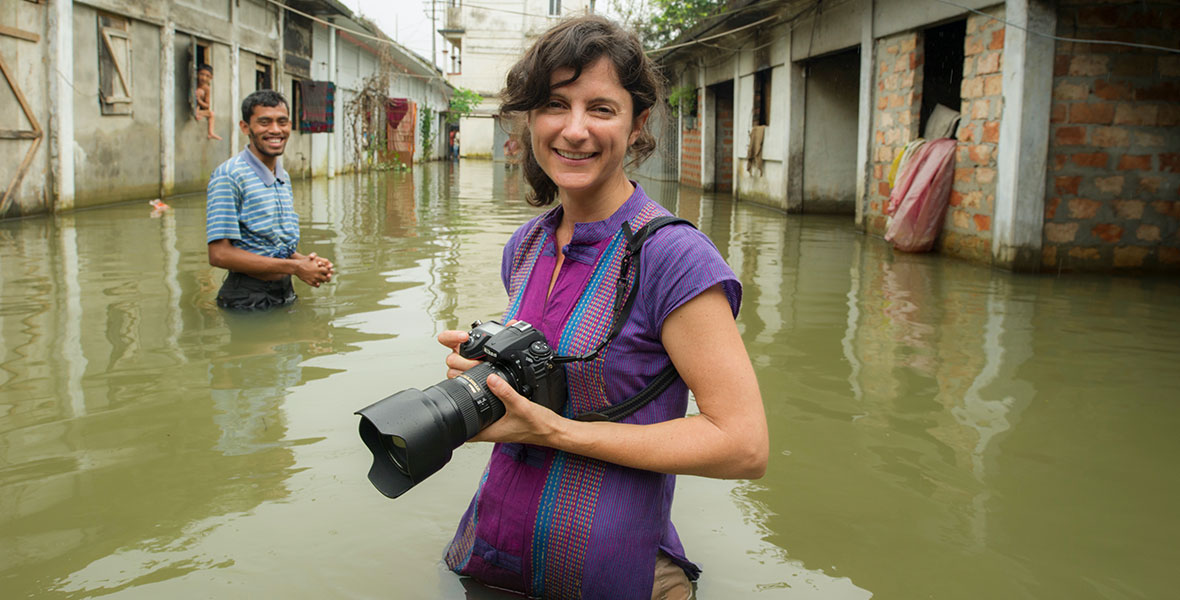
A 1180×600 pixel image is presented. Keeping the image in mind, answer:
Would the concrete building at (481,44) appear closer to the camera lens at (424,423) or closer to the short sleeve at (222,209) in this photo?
the short sleeve at (222,209)

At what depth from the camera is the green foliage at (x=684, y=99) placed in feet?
64.5

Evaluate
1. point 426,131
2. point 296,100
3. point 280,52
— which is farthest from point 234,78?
point 426,131

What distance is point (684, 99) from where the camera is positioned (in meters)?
20.0

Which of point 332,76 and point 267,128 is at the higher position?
point 332,76

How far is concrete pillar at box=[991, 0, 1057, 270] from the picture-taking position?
7.14 meters

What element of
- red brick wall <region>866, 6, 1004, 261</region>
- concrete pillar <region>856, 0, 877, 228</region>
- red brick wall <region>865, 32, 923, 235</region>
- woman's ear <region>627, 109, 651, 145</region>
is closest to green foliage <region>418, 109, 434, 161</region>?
concrete pillar <region>856, 0, 877, 228</region>

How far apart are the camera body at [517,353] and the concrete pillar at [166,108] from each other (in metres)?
12.3

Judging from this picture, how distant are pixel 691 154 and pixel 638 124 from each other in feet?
61.5

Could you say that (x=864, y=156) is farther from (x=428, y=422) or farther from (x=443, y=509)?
(x=428, y=422)

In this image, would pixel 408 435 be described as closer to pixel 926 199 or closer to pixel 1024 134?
pixel 1024 134

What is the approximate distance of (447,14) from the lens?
137 ft

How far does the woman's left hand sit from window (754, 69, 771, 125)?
544 inches

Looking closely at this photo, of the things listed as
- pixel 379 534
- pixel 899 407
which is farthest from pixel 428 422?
pixel 899 407

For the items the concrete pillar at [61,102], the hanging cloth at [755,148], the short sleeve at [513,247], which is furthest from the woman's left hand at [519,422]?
the hanging cloth at [755,148]
